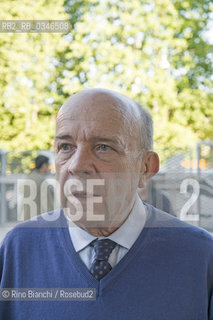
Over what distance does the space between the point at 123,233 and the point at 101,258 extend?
6 centimetres

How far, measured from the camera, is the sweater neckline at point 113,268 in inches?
23.9

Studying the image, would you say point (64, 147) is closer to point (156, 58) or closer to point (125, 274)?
point (125, 274)

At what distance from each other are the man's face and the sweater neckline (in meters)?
0.05

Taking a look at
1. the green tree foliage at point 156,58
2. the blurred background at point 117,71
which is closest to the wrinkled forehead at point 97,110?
the blurred background at point 117,71

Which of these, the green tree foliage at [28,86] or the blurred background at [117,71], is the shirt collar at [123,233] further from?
the green tree foliage at [28,86]

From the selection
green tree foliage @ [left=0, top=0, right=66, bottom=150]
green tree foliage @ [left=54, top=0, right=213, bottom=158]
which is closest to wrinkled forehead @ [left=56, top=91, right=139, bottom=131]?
green tree foliage @ [left=0, top=0, right=66, bottom=150]

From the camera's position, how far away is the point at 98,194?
0.60 meters

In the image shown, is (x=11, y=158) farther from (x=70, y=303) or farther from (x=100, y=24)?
(x=70, y=303)

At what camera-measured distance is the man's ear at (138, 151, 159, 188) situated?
2.27 feet

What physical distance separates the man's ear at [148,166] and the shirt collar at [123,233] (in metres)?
0.06

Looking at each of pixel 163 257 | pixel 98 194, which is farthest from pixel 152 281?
pixel 98 194

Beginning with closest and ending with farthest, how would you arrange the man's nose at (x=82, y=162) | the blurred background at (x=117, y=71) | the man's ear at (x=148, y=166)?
the man's nose at (x=82, y=162), the man's ear at (x=148, y=166), the blurred background at (x=117, y=71)

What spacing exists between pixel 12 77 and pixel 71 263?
2347 mm

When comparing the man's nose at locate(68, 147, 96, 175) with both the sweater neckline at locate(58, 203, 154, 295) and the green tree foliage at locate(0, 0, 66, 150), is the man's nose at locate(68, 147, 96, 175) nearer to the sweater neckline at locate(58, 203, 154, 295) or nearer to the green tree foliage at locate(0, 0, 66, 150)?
the sweater neckline at locate(58, 203, 154, 295)
